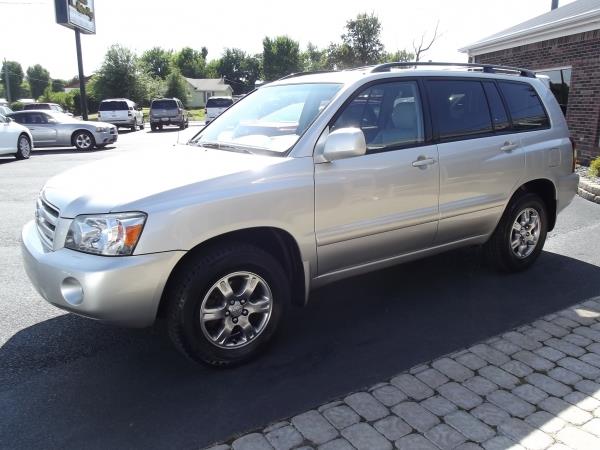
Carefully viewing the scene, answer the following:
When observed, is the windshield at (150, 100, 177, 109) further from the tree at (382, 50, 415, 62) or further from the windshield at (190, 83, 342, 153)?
the tree at (382, 50, 415, 62)

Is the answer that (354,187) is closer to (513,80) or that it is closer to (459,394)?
(459,394)

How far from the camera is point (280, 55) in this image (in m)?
92.9

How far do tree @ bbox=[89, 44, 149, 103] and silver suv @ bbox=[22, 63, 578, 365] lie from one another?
155 ft

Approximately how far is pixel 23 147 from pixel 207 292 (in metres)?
13.9

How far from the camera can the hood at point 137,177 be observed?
286cm

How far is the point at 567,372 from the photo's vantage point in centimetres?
317

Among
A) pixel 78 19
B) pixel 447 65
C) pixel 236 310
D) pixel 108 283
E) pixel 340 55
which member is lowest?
pixel 236 310

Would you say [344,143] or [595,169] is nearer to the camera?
[344,143]

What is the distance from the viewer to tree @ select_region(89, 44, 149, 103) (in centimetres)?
4675

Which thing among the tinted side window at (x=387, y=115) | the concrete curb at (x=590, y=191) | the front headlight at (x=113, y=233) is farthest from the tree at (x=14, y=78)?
the front headlight at (x=113, y=233)

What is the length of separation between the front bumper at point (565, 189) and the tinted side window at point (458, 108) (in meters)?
1.15

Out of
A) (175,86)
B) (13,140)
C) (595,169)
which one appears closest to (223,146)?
(595,169)

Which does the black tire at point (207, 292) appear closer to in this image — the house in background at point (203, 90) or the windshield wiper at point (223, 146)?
the windshield wiper at point (223, 146)

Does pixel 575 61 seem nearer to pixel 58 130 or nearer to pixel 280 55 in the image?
pixel 58 130
